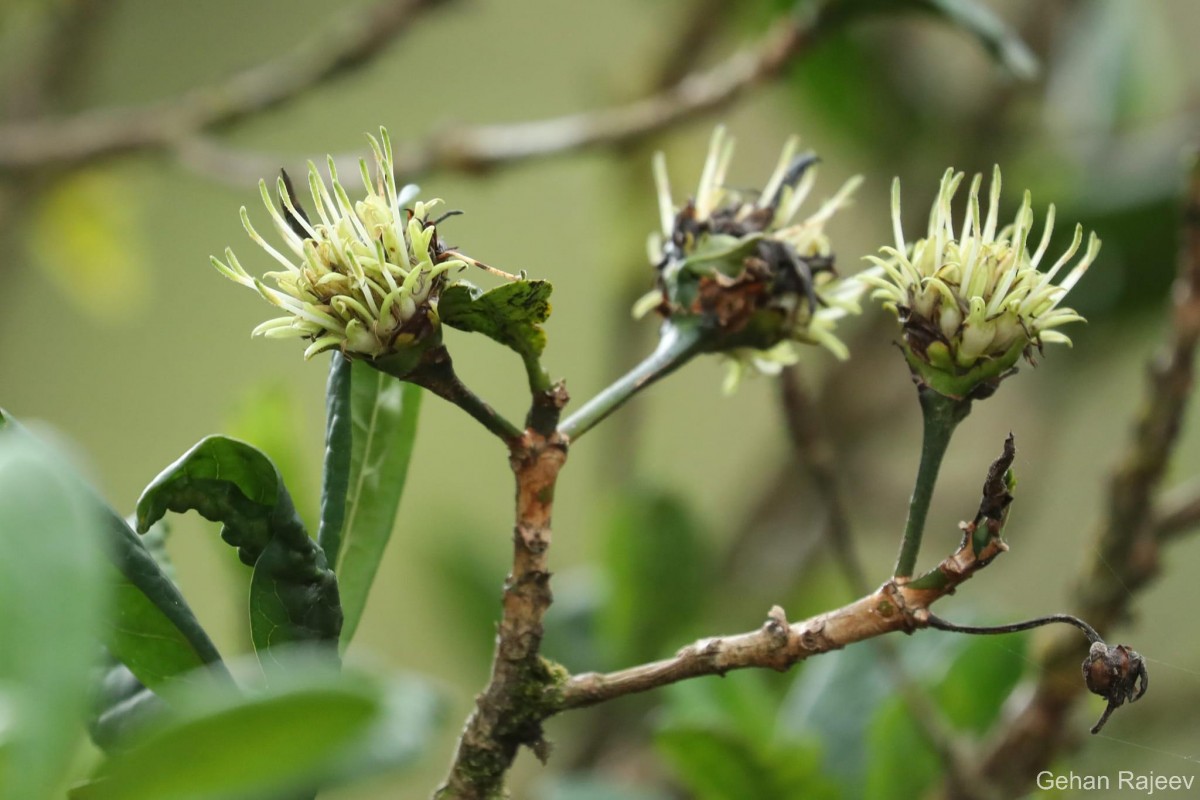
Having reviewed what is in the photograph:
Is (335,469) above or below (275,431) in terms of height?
below

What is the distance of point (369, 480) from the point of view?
1.47 feet

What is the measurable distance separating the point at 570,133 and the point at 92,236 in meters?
1.01

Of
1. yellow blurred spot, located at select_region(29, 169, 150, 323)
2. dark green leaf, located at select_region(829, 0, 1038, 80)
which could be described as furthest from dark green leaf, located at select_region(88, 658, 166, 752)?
yellow blurred spot, located at select_region(29, 169, 150, 323)

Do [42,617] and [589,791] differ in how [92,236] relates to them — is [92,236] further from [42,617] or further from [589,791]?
[42,617]

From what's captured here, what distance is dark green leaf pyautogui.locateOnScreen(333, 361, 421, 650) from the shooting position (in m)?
0.44

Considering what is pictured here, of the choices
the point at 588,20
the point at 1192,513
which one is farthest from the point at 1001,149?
the point at 588,20

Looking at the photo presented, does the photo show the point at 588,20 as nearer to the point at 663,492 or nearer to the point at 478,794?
the point at 663,492

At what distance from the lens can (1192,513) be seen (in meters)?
0.70

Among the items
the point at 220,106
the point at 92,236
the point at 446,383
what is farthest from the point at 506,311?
the point at 92,236

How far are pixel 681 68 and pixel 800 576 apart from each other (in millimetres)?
774

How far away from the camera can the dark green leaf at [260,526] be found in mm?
356

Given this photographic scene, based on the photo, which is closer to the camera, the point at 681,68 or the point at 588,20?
the point at 681,68

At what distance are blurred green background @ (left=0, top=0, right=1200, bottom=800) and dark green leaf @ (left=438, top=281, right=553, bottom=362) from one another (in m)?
0.27

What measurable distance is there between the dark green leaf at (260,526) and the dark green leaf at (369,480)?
49mm
